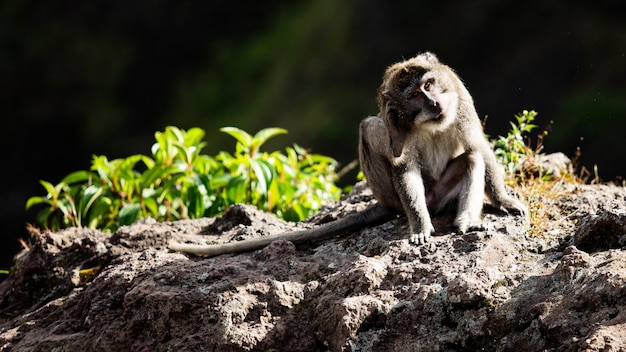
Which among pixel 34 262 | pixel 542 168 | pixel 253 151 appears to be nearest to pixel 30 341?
pixel 34 262

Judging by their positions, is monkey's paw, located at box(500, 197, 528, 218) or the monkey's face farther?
the monkey's face

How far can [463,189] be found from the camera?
509cm

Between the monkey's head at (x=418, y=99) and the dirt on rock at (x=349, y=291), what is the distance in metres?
0.54

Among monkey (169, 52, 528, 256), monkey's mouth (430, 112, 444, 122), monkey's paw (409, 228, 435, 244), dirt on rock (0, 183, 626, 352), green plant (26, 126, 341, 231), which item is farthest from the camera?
green plant (26, 126, 341, 231)

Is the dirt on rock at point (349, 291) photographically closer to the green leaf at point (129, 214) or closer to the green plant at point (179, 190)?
the green leaf at point (129, 214)

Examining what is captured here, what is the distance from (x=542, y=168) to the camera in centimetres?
591

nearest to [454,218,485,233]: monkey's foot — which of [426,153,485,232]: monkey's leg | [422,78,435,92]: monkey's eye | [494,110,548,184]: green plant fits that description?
[426,153,485,232]: monkey's leg

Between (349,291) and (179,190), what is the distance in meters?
2.51

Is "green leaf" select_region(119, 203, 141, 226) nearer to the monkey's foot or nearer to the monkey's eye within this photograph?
the monkey's eye

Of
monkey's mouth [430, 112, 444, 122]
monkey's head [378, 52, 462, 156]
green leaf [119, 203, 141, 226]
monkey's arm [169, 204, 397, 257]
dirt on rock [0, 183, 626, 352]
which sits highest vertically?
monkey's head [378, 52, 462, 156]

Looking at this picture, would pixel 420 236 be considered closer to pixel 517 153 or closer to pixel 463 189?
pixel 463 189

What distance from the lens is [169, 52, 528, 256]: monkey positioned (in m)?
5.05

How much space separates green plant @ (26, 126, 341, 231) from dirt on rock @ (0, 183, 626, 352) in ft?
2.89

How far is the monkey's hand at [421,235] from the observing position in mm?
4629
